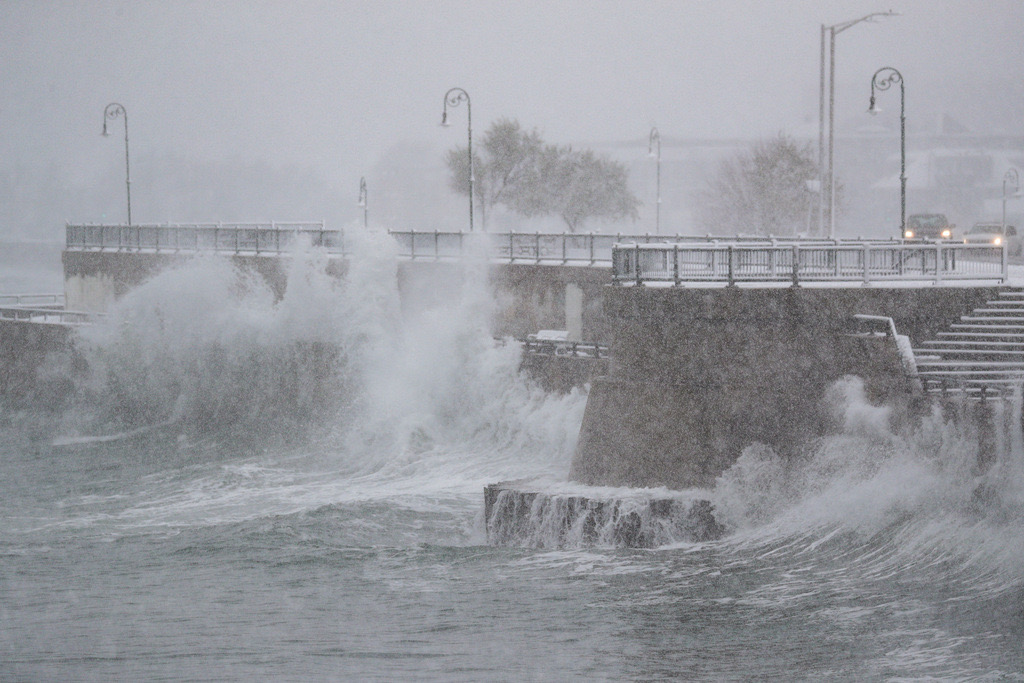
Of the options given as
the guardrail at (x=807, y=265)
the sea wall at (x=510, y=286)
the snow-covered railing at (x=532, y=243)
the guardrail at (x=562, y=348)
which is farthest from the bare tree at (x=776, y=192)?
the guardrail at (x=807, y=265)

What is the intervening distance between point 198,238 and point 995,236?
2259 cm

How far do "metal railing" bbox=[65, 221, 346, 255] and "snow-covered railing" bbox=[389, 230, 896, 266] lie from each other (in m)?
2.37

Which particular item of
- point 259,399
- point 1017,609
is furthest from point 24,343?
point 1017,609

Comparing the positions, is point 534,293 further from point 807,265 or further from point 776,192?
point 776,192

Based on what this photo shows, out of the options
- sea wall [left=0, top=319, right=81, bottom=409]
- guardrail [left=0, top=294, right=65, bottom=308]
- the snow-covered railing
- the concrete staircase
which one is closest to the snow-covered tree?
guardrail [left=0, top=294, right=65, bottom=308]

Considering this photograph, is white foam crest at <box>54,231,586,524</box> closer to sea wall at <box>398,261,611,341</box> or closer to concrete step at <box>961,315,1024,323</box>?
sea wall at <box>398,261,611,341</box>

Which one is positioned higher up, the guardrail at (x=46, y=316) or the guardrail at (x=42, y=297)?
the guardrail at (x=42, y=297)

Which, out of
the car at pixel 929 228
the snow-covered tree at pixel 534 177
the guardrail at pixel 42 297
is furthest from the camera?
the snow-covered tree at pixel 534 177

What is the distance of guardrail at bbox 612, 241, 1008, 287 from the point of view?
766 inches

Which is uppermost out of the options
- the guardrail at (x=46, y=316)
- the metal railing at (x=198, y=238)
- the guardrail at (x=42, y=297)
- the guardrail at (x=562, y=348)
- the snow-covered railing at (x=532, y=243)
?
the metal railing at (x=198, y=238)

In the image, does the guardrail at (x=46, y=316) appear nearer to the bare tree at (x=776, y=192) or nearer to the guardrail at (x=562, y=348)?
the guardrail at (x=562, y=348)

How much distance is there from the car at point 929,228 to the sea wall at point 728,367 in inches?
823

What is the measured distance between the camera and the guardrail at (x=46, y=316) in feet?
129

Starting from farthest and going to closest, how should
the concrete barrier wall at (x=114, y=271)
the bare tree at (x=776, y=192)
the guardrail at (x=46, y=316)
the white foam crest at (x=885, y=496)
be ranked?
the bare tree at (x=776, y=192)
the guardrail at (x=46, y=316)
the concrete barrier wall at (x=114, y=271)
the white foam crest at (x=885, y=496)
